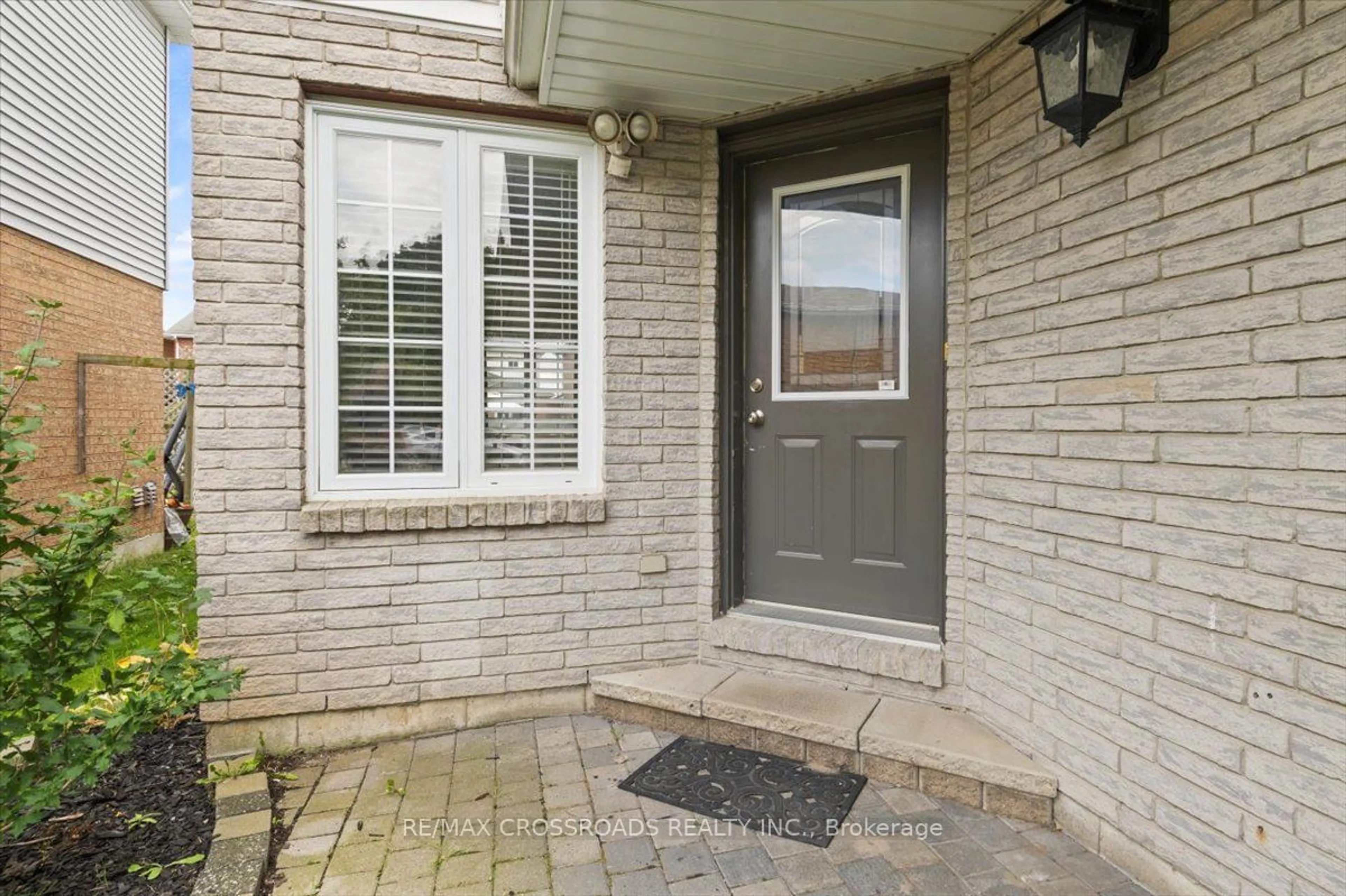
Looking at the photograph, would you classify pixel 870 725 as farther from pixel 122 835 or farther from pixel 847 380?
pixel 122 835

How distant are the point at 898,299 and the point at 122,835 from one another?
322 cm

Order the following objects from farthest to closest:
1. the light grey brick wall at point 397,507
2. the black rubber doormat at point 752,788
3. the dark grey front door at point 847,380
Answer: the dark grey front door at point 847,380 → the light grey brick wall at point 397,507 → the black rubber doormat at point 752,788

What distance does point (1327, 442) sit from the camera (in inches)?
57.2

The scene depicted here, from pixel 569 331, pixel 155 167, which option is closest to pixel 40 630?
pixel 569 331

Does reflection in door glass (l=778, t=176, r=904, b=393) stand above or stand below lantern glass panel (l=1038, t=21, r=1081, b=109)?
below

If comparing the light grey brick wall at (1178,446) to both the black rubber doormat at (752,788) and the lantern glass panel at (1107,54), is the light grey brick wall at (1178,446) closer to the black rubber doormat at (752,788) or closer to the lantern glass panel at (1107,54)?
the lantern glass panel at (1107,54)

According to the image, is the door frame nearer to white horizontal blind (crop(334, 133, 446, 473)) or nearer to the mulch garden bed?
white horizontal blind (crop(334, 133, 446, 473))

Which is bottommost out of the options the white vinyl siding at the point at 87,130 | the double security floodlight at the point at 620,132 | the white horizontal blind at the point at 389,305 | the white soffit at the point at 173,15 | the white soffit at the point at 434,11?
the white horizontal blind at the point at 389,305

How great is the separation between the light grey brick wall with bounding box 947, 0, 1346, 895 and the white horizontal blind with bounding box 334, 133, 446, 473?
2123mm

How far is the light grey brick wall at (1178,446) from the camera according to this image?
148 cm

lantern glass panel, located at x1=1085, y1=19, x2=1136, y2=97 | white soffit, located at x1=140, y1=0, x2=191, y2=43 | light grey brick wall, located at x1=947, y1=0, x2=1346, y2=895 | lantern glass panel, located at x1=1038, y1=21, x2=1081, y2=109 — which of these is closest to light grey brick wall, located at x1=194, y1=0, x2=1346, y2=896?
light grey brick wall, located at x1=947, y1=0, x2=1346, y2=895

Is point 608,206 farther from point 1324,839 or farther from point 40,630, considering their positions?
point 1324,839

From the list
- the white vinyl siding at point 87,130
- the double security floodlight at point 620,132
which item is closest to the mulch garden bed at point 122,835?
the double security floodlight at point 620,132

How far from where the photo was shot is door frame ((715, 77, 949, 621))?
113 inches
